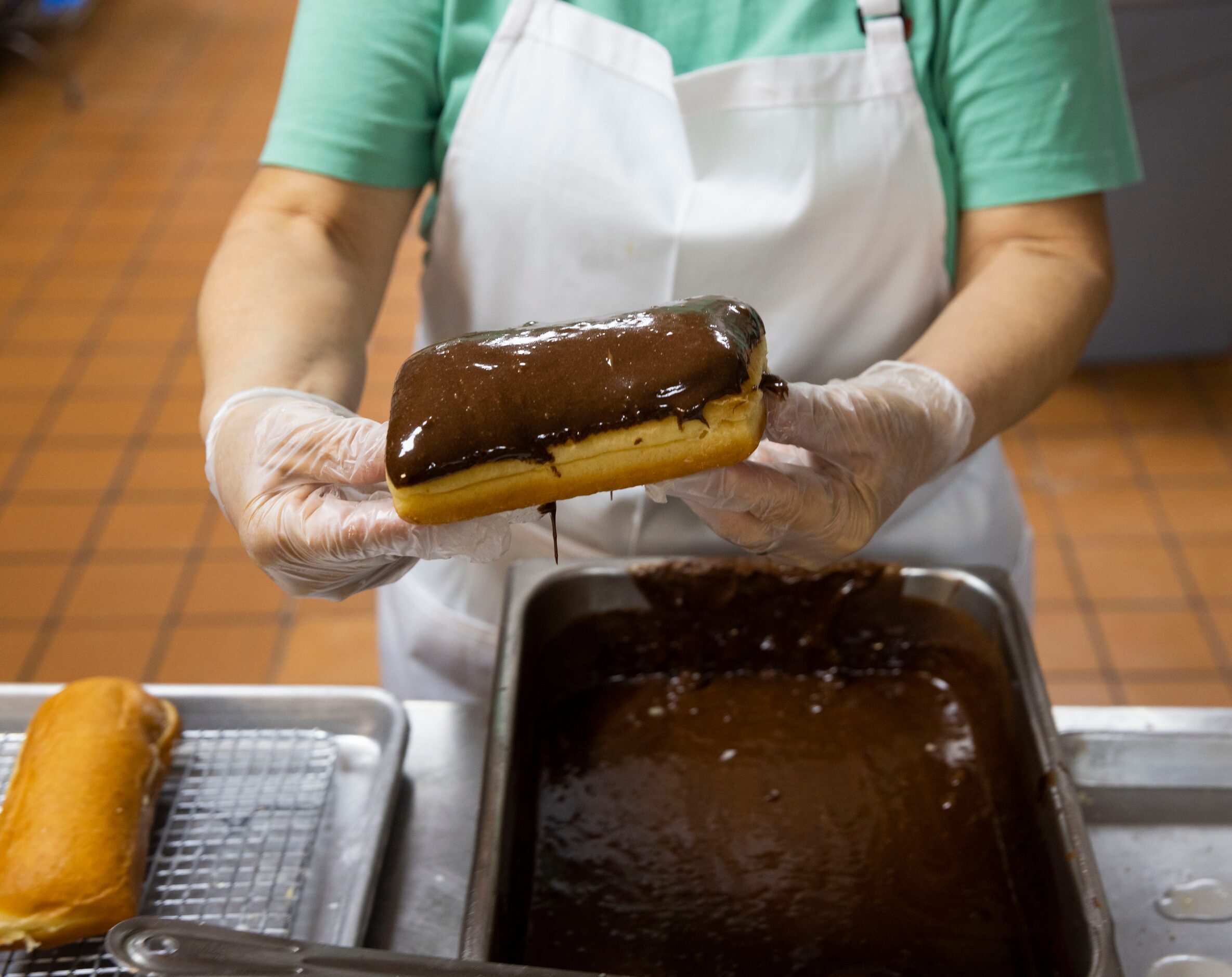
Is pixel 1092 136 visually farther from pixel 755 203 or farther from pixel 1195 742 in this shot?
pixel 1195 742

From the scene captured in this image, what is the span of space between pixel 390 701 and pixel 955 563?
30.8 inches

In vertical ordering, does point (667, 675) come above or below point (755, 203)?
below

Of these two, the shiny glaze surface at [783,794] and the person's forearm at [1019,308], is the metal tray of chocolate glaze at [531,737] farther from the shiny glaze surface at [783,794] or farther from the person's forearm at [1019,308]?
the person's forearm at [1019,308]

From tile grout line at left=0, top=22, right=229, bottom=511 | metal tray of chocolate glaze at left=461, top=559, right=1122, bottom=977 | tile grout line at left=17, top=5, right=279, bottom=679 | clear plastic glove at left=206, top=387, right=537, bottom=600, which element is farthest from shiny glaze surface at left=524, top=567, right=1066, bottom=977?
tile grout line at left=0, top=22, right=229, bottom=511

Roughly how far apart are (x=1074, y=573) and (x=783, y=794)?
6.98ft

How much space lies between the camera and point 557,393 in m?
0.90

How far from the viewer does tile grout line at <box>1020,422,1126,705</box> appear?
8.93 ft

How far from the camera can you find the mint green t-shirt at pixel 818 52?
50.3 inches

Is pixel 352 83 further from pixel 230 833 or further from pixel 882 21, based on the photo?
pixel 230 833

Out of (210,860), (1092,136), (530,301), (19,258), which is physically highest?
(1092,136)

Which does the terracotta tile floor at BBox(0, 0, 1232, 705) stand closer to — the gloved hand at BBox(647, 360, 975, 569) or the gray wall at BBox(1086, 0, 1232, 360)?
the gray wall at BBox(1086, 0, 1232, 360)

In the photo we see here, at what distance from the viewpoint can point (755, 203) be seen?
1.31 metres

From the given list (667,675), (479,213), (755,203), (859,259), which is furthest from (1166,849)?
(479,213)

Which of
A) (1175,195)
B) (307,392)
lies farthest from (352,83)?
(1175,195)
